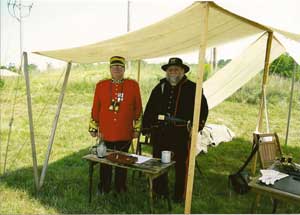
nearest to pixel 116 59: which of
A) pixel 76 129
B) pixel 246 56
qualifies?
pixel 246 56

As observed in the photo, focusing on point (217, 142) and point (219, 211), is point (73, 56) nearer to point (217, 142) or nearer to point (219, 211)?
point (219, 211)

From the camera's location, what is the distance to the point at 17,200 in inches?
146

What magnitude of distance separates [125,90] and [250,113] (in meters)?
6.90

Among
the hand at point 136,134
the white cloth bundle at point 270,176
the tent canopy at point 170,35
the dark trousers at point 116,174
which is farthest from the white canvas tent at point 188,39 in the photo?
the hand at point 136,134

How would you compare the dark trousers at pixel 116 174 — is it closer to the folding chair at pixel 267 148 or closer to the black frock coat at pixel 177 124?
the black frock coat at pixel 177 124

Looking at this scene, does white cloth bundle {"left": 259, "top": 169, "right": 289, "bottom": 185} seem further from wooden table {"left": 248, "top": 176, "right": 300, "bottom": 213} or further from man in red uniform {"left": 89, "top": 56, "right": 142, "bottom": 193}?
man in red uniform {"left": 89, "top": 56, "right": 142, "bottom": 193}

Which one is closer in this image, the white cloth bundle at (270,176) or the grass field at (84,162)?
the white cloth bundle at (270,176)

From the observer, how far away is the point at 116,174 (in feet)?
12.4

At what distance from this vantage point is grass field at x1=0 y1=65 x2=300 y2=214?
3.60 m

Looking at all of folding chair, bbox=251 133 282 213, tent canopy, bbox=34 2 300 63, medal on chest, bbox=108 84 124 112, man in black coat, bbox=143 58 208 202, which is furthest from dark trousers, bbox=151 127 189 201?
tent canopy, bbox=34 2 300 63

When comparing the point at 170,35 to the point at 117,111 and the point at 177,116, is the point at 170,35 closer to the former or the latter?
the point at 177,116

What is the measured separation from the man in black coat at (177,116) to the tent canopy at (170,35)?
1.11 ft

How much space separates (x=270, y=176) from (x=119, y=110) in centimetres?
173

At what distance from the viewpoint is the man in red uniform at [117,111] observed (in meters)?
3.63
